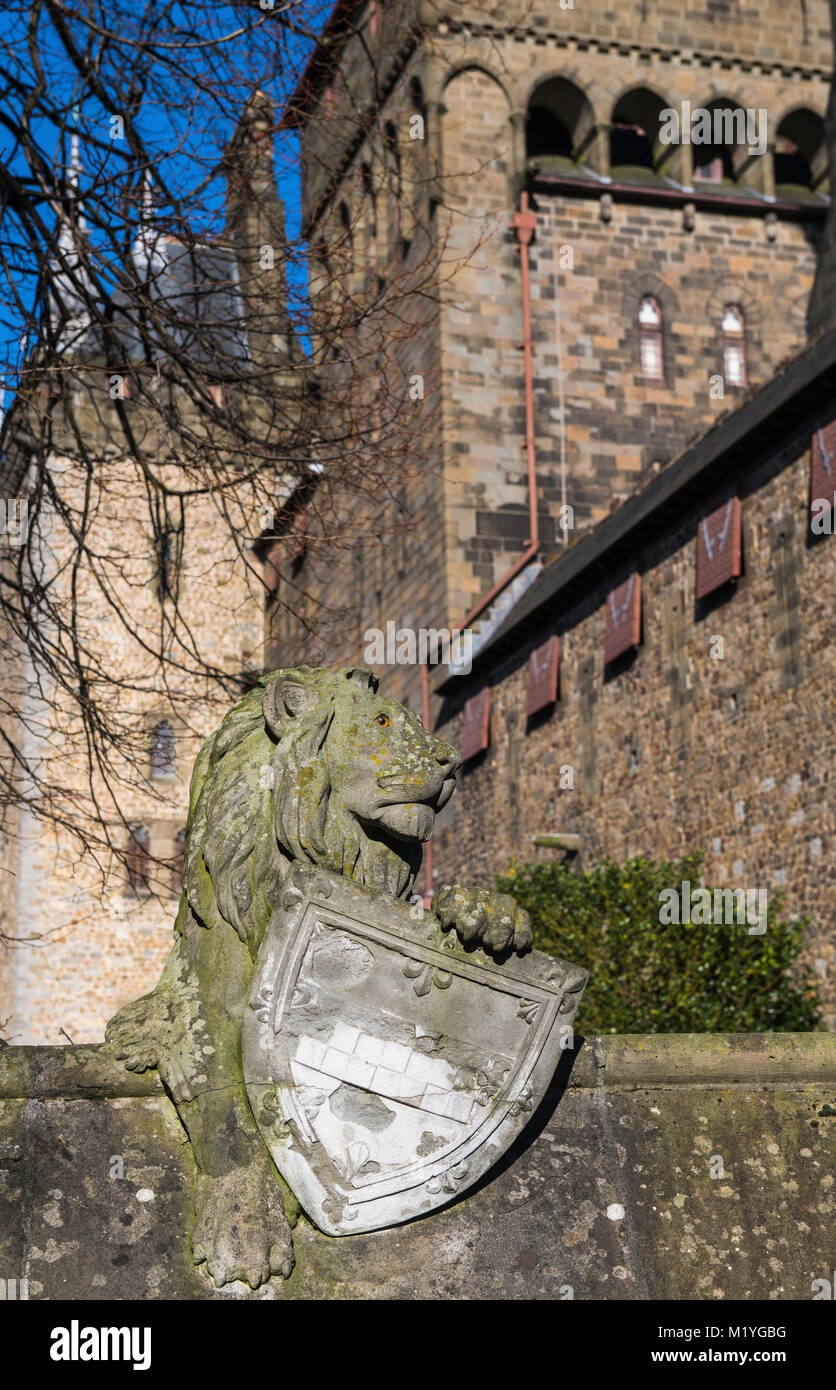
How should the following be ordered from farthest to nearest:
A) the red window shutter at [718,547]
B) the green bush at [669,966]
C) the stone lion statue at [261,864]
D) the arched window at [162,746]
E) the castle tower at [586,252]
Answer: the castle tower at [586,252] → the red window shutter at [718,547] → the green bush at [669,966] → the arched window at [162,746] → the stone lion statue at [261,864]

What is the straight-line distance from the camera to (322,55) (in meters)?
8.24

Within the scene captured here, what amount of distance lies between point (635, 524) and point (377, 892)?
16.2 meters

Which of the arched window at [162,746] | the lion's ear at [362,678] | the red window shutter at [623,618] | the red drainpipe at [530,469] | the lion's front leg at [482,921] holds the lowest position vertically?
the lion's front leg at [482,921]

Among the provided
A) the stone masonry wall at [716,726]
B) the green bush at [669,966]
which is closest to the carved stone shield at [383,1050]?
the green bush at [669,966]

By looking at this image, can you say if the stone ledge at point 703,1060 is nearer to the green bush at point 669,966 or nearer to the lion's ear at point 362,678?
the lion's ear at point 362,678

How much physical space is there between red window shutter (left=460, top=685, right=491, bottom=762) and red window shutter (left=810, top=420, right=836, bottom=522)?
9.96 m

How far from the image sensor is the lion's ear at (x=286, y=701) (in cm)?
353

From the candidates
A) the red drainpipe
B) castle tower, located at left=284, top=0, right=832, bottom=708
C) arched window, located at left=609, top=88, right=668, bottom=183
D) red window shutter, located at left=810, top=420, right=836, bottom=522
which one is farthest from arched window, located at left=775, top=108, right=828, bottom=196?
red window shutter, located at left=810, top=420, right=836, bottom=522

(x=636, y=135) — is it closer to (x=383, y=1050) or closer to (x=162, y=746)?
(x=162, y=746)

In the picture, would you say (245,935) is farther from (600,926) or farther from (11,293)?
(600,926)

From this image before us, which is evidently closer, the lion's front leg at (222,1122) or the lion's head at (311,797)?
the lion's front leg at (222,1122)

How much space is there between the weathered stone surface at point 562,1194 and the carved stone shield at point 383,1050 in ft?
0.40

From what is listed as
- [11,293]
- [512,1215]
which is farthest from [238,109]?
[512,1215]

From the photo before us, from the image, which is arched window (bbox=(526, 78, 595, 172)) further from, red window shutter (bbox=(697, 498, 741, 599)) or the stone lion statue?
the stone lion statue
